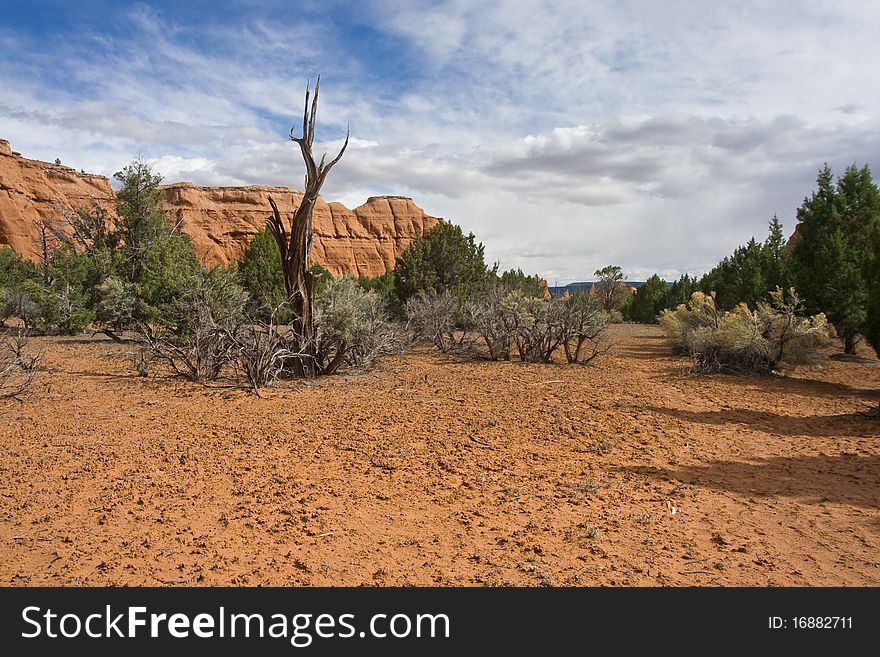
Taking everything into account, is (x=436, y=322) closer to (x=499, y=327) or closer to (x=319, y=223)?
(x=499, y=327)

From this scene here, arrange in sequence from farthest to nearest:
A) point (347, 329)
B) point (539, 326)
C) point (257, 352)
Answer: point (539, 326) → point (347, 329) → point (257, 352)

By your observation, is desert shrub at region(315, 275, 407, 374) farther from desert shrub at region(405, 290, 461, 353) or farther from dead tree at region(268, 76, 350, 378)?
desert shrub at region(405, 290, 461, 353)

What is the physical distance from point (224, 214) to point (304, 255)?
65.9m

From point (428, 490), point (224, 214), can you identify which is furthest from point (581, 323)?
point (224, 214)

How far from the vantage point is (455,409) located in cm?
841

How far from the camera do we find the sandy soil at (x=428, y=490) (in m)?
3.54

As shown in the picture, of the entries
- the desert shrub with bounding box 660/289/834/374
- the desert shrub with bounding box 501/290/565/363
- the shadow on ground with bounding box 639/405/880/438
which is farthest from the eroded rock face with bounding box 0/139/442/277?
the shadow on ground with bounding box 639/405/880/438

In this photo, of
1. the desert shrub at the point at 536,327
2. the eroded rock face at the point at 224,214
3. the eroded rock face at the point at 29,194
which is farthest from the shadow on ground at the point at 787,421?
the eroded rock face at the point at 29,194

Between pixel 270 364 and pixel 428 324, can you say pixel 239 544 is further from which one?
pixel 428 324

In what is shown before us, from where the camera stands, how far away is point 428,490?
16.3 ft

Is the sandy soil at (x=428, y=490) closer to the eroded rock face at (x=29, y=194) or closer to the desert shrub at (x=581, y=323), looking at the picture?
the desert shrub at (x=581, y=323)

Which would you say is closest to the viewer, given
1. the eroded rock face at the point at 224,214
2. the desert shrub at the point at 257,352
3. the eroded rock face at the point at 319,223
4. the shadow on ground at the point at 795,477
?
the shadow on ground at the point at 795,477

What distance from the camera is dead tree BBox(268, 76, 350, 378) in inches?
422
